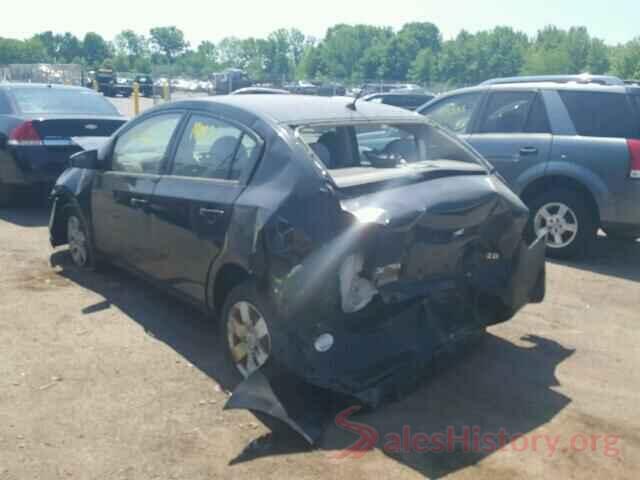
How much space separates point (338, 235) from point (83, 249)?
3.50m

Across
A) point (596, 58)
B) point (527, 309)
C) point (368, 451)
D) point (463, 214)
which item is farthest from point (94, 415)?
point (596, 58)

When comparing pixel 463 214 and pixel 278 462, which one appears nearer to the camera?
pixel 278 462

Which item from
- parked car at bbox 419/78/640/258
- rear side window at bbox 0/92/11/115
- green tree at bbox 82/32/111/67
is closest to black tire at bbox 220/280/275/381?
parked car at bbox 419/78/640/258

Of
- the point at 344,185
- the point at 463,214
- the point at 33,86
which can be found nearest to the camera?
the point at 344,185

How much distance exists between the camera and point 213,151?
172 inches

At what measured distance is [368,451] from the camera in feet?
11.1

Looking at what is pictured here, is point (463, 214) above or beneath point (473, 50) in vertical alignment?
beneath

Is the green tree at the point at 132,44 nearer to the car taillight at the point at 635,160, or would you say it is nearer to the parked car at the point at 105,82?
the parked car at the point at 105,82

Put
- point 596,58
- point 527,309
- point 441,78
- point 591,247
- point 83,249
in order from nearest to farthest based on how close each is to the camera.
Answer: point 527,309 → point 83,249 → point 591,247 → point 596,58 → point 441,78

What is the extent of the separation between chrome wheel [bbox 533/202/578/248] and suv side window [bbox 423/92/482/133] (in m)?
1.41

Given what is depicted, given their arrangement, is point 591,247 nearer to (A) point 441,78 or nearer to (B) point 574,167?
(B) point 574,167

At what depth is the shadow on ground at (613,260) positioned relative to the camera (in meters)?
6.80
